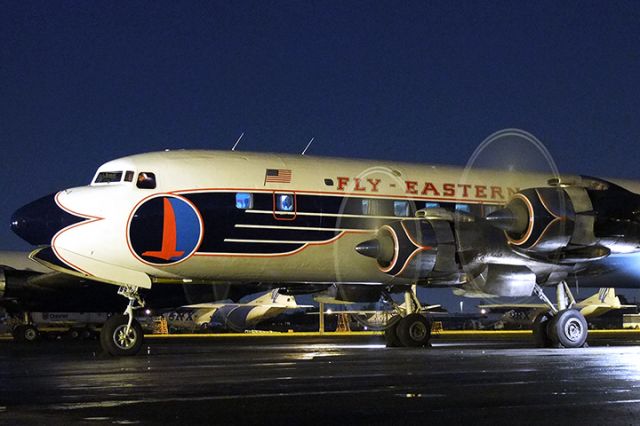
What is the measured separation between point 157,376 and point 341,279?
1078 centimetres

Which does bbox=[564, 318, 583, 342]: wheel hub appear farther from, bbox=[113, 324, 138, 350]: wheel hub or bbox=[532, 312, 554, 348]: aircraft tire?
bbox=[113, 324, 138, 350]: wheel hub

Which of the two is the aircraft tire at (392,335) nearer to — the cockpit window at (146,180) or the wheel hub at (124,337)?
the wheel hub at (124,337)

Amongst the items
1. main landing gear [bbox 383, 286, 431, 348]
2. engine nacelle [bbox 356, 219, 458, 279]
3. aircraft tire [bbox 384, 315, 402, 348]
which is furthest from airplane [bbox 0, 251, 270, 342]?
engine nacelle [bbox 356, 219, 458, 279]

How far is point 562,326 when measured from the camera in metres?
25.0

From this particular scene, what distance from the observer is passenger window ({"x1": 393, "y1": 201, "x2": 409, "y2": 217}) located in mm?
26094

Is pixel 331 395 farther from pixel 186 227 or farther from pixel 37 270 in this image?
pixel 37 270

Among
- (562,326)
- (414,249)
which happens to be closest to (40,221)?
(414,249)

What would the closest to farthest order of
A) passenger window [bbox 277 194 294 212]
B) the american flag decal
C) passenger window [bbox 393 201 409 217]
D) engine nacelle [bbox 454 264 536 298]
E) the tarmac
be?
the tarmac < engine nacelle [bbox 454 264 536 298] < passenger window [bbox 277 194 294 212] < the american flag decal < passenger window [bbox 393 201 409 217]

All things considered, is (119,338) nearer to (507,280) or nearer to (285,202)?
(285,202)

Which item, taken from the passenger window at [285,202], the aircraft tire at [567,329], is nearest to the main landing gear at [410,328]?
the aircraft tire at [567,329]

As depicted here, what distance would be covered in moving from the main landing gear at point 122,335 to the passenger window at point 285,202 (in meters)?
4.57

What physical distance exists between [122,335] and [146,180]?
4125mm

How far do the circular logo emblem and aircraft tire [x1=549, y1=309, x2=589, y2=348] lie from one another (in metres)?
10.2

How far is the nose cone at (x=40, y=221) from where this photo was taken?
23250 mm
